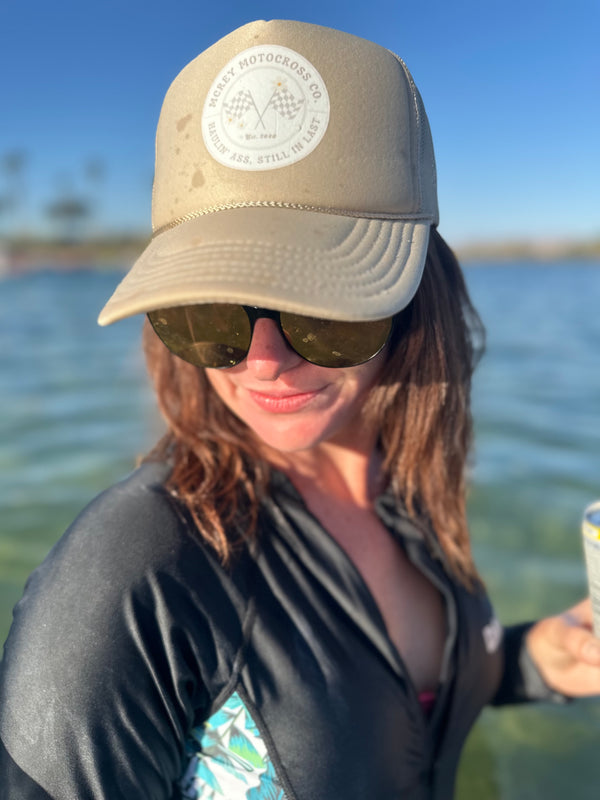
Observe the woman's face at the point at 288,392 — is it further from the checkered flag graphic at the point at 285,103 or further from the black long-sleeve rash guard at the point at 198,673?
the checkered flag graphic at the point at 285,103

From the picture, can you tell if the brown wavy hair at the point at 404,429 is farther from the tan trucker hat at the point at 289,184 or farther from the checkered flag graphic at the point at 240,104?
the checkered flag graphic at the point at 240,104

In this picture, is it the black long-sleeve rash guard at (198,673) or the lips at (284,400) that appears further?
the lips at (284,400)

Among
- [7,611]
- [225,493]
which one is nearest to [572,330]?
[7,611]

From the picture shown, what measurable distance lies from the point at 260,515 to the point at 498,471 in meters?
4.36

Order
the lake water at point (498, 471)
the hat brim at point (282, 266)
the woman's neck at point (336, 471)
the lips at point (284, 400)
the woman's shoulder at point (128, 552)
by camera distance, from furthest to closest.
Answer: the lake water at point (498, 471)
the woman's neck at point (336, 471)
the lips at point (284, 400)
the woman's shoulder at point (128, 552)
the hat brim at point (282, 266)

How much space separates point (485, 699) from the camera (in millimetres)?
2012

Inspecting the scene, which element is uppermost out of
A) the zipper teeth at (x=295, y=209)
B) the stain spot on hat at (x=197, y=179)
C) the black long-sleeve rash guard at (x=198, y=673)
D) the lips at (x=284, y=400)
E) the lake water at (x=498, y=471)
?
the stain spot on hat at (x=197, y=179)

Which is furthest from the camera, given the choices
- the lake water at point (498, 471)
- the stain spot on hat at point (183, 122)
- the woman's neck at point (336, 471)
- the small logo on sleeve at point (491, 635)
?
the lake water at point (498, 471)

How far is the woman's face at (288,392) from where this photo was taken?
1474 millimetres

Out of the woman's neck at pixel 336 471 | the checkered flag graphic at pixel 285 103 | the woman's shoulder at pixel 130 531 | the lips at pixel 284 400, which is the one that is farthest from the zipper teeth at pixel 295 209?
the woman's neck at pixel 336 471

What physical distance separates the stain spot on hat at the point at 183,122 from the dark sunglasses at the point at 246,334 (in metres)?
0.40

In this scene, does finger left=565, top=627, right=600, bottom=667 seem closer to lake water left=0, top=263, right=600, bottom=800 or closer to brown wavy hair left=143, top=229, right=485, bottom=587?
brown wavy hair left=143, top=229, right=485, bottom=587

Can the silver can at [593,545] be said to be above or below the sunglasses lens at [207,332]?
below

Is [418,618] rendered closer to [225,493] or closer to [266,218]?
[225,493]
